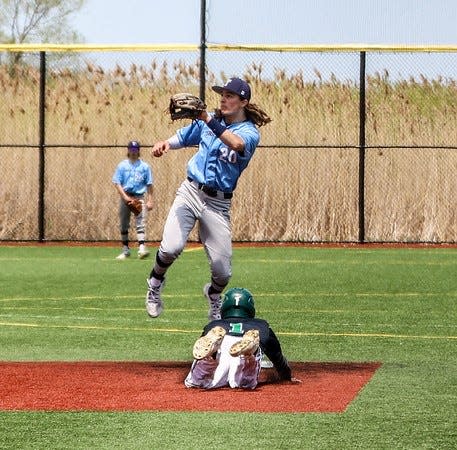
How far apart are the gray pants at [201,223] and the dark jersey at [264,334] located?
141cm

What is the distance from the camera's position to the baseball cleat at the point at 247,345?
9688mm

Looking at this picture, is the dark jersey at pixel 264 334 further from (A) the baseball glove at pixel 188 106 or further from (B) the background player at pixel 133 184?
(B) the background player at pixel 133 184

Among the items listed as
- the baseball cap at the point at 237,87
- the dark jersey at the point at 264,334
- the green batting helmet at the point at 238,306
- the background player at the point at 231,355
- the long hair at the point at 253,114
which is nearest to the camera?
the background player at the point at 231,355

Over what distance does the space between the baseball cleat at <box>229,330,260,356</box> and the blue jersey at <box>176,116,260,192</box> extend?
1.99m

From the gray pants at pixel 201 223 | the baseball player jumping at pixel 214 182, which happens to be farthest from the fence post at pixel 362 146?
the gray pants at pixel 201 223

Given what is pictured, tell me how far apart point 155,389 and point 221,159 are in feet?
7.44

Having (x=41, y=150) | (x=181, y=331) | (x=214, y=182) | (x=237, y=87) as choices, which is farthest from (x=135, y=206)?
(x=237, y=87)

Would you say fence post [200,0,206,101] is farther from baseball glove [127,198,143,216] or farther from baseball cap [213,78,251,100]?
baseball cap [213,78,251,100]

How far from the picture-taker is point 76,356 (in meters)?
12.0

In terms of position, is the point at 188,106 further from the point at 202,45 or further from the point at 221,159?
the point at 202,45

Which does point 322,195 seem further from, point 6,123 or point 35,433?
point 35,433

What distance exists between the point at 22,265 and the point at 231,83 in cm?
1182

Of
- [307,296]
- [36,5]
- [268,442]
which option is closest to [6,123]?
[307,296]

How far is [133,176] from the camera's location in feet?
78.8
